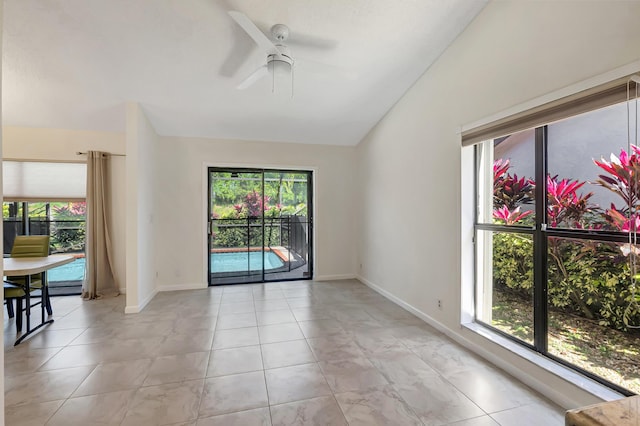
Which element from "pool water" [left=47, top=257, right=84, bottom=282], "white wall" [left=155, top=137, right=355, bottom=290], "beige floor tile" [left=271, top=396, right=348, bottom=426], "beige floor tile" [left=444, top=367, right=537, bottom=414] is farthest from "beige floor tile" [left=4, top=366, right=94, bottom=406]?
"pool water" [left=47, top=257, right=84, bottom=282]

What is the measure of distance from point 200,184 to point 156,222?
34.5 inches

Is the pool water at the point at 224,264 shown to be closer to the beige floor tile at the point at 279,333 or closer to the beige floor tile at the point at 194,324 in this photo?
the beige floor tile at the point at 194,324

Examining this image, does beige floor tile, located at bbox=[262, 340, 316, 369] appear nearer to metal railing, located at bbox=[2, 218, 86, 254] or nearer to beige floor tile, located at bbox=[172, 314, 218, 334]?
beige floor tile, located at bbox=[172, 314, 218, 334]

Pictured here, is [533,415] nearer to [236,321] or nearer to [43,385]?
[236,321]

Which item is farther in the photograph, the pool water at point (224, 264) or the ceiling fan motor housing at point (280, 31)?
the pool water at point (224, 264)

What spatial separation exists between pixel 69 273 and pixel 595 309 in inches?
270

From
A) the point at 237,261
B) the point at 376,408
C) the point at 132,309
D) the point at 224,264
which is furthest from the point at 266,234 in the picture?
the point at 376,408

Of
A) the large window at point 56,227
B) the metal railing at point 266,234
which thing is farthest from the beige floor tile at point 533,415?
the large window at point 56,227

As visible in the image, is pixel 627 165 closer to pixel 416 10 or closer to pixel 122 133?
pixel 416 10

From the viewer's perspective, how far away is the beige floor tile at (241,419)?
1.74 m

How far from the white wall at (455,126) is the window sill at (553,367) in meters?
0.04

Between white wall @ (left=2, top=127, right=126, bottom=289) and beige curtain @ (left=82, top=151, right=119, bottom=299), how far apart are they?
5.6 inches

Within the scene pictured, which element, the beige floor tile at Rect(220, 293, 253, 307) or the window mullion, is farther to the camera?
the beige floor tile at Rect(220, 293, 253, 307)

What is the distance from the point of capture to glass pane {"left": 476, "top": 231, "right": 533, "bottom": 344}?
234 centimetres
